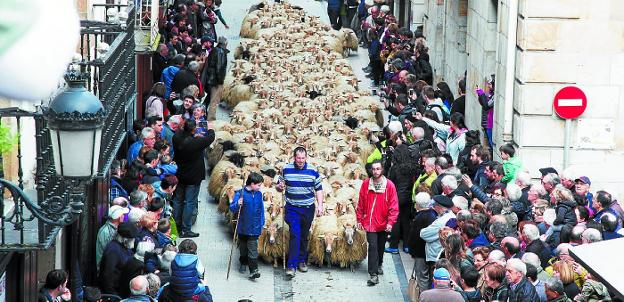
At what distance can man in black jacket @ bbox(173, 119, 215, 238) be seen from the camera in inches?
618

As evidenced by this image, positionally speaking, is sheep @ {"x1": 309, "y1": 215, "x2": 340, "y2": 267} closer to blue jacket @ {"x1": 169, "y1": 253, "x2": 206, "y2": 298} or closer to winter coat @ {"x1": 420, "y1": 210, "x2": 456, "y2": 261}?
winter coat @ {"x1": 420, "y1": 210, "x2": 456, "y2": 261}

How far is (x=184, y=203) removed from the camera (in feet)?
52.4

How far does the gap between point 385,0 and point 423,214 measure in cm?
2134

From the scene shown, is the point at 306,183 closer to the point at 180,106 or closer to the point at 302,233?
the point at 302,233

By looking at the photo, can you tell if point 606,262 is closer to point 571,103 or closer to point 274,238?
point 274,238

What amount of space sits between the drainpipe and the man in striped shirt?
4.29 metres

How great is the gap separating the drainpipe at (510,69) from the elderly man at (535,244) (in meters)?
6.41

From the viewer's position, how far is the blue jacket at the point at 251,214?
13750mm

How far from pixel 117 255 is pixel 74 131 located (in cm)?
526

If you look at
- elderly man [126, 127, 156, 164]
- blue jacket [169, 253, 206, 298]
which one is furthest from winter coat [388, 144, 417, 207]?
blue jacket [169, 253, 206, 298]

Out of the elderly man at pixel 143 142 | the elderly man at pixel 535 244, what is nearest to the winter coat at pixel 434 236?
the elderly man at pixel 535 244

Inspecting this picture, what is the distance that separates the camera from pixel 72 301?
10.6m

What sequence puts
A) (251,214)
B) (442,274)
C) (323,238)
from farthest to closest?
(323,238)
(251,214)
(442,274)

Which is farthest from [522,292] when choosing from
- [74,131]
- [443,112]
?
[443,112]
